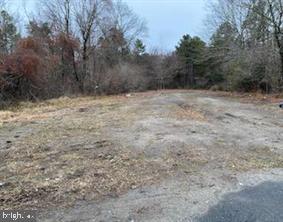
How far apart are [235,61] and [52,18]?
13.5m

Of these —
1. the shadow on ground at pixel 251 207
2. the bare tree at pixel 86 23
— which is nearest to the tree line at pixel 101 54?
the bare tree at pixel 86 23

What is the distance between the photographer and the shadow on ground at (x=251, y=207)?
10.1 ft

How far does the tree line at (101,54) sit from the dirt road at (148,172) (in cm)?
1074

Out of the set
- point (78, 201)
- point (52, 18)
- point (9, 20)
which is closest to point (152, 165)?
point (78, 201)

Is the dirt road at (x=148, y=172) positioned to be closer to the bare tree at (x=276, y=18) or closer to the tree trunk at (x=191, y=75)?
the bare tree at (x=276, y=18)

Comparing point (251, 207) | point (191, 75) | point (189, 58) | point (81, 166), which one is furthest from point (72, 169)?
point (191, 75)

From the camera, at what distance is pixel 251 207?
129 inches

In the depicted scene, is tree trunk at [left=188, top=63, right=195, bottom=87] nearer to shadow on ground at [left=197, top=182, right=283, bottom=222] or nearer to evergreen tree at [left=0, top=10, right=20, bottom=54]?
evergreen tree at [left=0, top=10, right=20, bottom=54]

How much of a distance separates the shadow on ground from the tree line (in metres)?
14.8

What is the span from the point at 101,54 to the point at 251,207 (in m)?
24.6

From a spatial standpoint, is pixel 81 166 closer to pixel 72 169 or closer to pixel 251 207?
pixel 72 169

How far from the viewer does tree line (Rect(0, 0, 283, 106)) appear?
1747 centimetres

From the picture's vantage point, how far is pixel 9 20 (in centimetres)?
2250

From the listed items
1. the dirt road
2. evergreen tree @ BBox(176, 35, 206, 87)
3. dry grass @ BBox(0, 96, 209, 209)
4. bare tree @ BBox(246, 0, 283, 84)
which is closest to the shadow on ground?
the dirt road
